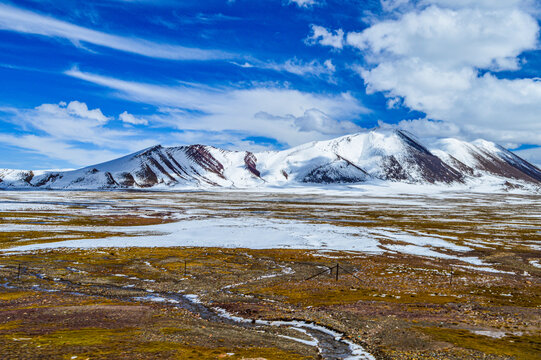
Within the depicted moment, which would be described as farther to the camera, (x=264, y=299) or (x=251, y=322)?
(x=264, y=299)

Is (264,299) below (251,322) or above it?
below

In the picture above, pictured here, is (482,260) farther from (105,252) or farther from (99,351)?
(105,252)

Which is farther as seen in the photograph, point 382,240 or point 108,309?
point 382,240

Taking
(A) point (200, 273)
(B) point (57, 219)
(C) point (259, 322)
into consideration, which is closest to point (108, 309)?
(C) point (259, 322)

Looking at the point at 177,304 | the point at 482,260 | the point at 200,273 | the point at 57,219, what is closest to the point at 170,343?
the point at 177,304

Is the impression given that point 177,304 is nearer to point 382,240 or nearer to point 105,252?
point 105,252

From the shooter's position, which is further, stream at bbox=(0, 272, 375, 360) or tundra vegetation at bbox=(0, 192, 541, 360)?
stream at bbox=(0, 272, 375, 360)

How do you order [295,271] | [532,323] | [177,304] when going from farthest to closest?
[295,271] < [177,304] < [532,323]

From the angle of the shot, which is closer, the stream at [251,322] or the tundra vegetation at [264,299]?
the tundra vegetation at [264,299]

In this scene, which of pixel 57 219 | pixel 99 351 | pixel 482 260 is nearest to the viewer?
pixel 99 351
